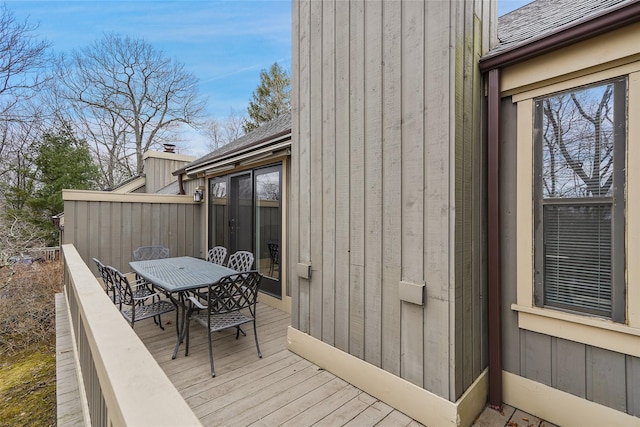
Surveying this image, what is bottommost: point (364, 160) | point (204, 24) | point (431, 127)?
point (364, 160)

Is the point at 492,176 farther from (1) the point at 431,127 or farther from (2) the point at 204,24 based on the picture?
(2) the point at 204,24

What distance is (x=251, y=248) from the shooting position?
503 cm

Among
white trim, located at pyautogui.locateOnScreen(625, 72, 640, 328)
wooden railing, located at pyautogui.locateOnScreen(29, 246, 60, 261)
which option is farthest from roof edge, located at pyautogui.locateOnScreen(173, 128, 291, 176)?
wooden railing, located at pyautogui.locateOnScreen(29, 246, 60, 261)

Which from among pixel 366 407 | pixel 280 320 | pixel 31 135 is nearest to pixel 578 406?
pixel 366 407

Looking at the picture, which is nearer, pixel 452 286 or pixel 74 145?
pixel 452 286

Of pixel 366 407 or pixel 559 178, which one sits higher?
pixel 559 178

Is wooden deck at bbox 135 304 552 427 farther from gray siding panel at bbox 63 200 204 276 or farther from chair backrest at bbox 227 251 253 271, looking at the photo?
gray siding panel at bbox 63 200 204 276

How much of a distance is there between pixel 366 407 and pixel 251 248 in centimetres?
329

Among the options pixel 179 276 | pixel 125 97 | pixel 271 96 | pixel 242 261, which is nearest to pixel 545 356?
pixel 242 261

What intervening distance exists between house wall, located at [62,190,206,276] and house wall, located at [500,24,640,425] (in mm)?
5880

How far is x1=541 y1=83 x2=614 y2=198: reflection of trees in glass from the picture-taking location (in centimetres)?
190

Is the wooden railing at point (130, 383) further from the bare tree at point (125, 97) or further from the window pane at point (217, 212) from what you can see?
the bare tree at point (125, 97)

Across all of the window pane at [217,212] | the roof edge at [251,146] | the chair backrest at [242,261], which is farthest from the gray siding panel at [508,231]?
the window pane at [217,212]

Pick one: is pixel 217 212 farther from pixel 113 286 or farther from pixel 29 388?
pixel 29 388
